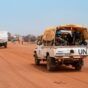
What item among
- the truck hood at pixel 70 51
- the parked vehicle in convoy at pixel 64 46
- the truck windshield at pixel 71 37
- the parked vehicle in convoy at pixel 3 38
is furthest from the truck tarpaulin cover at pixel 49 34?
the parked vehicle in convoy at pixel 3 38

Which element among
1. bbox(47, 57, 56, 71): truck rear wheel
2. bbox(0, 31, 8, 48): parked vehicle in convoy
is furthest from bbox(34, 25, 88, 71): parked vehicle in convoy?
bbox(0, 31, 8, 48): parked vehicle in convoy

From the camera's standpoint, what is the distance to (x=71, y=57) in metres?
20.2

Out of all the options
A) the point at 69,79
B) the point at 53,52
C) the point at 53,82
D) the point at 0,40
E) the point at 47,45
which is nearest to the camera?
the point at 53,82

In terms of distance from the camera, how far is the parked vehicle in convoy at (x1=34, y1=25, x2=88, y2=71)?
20141 mm

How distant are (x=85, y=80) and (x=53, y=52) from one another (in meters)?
4.15

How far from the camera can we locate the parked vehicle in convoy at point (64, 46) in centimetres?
2014

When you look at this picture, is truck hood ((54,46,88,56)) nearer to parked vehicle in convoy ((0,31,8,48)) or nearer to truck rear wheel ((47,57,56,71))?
truck rear wheel ((47,57,56,71))

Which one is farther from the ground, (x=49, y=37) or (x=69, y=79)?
(x=49, y=37)

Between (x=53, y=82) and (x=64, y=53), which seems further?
(x=64, y=53)

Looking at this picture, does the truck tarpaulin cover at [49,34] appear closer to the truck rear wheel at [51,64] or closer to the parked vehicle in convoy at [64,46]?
the parked vehicle in convoy at [64,46]

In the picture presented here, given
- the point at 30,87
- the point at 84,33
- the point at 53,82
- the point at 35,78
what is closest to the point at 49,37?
the point at 84,33

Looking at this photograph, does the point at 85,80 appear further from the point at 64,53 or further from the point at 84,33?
the point at 84,33

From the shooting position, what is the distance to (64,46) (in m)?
20.3

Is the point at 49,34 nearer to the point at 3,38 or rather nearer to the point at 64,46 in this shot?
the point at 64,46
